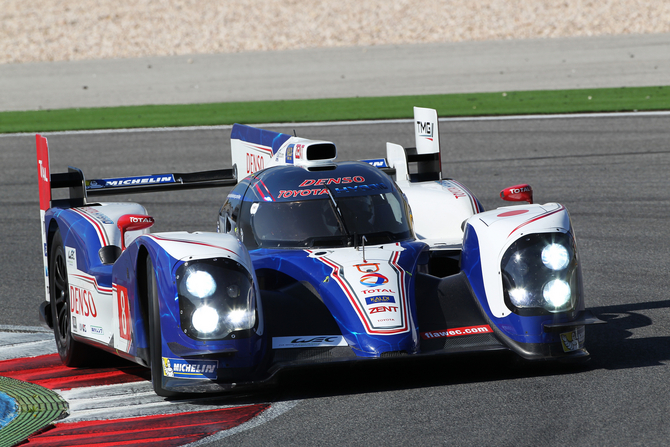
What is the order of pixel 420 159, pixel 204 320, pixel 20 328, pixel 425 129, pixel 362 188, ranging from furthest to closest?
pixel 425 129 → pixel 420 159 → pixel 20 328 → pixel 362 188 → pixel 204 320

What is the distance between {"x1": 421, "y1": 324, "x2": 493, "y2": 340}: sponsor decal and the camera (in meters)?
5.65

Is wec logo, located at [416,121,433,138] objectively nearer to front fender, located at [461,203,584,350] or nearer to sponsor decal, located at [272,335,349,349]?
front fender, located at [461,203,584,350]

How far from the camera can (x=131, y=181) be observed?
335 inches

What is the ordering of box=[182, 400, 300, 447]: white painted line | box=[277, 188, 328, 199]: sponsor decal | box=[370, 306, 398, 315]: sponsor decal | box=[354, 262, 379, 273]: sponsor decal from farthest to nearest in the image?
box=[277, 188, 328, 199]: sponsor decal
box=[354, 262, 379, 273]: sponsor decal
box=[370, 306, 398, 315]: sponsor decal
box=[182, 400, 300, 447]: white painted line

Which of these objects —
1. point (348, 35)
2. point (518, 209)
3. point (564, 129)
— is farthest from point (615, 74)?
point (518, 209)

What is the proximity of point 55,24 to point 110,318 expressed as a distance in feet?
99.9

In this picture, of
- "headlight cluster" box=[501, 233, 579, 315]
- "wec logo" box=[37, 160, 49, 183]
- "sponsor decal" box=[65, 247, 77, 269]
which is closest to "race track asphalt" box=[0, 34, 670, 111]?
"wec logo" box=[37, 160, 49, 183]

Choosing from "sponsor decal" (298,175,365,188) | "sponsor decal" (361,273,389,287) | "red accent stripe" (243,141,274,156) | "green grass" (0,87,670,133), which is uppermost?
"green grass" (0,87,670,133)

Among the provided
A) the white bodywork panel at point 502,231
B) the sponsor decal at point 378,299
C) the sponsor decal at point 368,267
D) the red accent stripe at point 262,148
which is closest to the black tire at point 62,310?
the red accent stripe at point 262,148

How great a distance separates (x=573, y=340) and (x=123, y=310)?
9.25ft

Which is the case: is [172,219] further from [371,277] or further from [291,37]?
[291,37]

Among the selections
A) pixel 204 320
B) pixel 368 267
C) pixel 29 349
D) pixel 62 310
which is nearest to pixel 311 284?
pixel 368 267

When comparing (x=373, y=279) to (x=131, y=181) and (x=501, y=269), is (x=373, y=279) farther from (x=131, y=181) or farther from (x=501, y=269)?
(x=131, y=181)

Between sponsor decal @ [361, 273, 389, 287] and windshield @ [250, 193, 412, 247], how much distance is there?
619 millimetres
